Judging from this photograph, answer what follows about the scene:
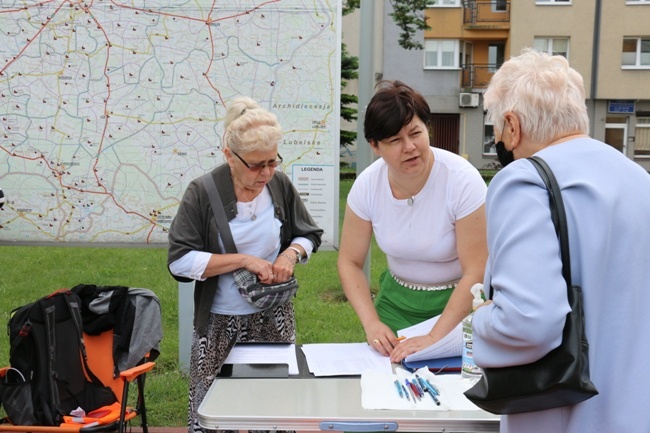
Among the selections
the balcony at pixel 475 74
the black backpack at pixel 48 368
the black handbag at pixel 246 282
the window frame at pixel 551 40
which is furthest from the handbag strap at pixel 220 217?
the balcony at pixel 475 74

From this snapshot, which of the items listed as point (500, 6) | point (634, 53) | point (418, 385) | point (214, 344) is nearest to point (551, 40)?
point (500, 6)

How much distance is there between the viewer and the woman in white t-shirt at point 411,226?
2732mm

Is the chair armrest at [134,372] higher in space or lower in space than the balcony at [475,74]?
lower

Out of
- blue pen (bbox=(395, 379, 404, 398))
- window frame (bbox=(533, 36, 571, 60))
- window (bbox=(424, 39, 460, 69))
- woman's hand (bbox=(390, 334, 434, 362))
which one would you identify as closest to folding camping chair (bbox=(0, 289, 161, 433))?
woman's hand (bbox=(390, 334, 434, 362))

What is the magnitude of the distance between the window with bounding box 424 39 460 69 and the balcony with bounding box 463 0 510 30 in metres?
0.99

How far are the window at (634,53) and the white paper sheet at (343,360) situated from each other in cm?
2929

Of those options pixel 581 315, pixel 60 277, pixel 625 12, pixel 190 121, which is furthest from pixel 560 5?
pixel 581 315

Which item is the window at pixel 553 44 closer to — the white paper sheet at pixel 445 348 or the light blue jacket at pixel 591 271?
the white paper sheet at pixel 445 348

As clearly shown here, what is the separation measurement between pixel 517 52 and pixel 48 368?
27.4 m

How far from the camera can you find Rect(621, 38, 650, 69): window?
29172mm

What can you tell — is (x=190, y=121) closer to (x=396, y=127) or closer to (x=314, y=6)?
(x=314, y=6)

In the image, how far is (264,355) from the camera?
9.09ft

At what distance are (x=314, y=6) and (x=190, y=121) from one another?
901mm

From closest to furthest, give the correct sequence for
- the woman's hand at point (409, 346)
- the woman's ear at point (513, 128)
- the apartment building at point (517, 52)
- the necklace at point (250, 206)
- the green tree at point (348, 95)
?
the woman's ear at point (513, 128) < the woman's hand at point (409, 346) < the necklace at point (250, 206) < the green tree at point (348, 95) < the apartment building at point (517, 52)
